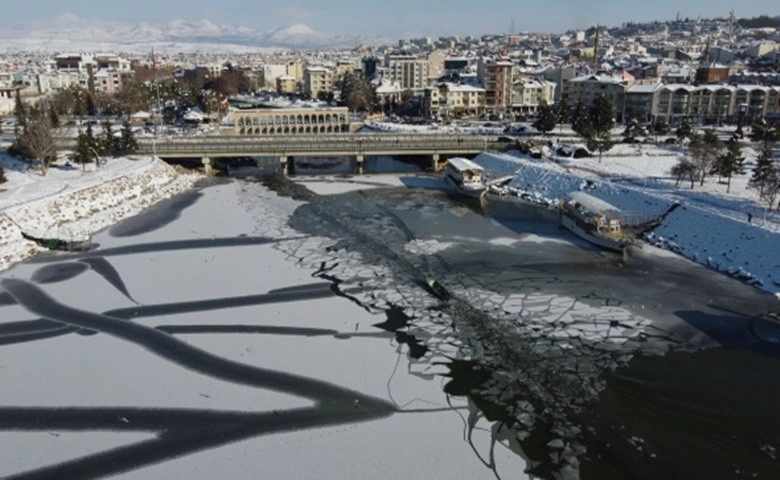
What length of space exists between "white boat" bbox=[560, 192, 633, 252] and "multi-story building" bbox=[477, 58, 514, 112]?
50.5 metres

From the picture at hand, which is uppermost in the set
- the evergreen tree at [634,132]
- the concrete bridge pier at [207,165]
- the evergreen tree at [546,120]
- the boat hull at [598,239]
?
the evergreen tree at [546,120]

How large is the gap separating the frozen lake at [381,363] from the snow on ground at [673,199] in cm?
172

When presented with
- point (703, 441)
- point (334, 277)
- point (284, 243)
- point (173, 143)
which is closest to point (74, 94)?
point (173, 143)

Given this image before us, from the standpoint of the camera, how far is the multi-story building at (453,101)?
75375mm

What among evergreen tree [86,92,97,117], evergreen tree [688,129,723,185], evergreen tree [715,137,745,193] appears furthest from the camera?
evergreen tree [86,92,97,117]

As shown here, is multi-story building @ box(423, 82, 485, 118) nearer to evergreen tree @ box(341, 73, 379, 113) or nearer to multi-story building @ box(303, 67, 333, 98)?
evergreen tree @ box(341, 73, 379, 113)

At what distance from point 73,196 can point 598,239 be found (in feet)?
86.9

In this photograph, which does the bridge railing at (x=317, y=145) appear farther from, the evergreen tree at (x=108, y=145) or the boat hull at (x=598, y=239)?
the boat hull at (x=598, y=239)

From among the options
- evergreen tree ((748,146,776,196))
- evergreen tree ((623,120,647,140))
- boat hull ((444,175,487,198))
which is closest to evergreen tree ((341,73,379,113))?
evergreen tree ((623,120,647,140))

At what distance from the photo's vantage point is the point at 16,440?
12727 mm

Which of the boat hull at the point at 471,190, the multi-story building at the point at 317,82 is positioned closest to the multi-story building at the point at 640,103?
the boat hull at the point at 471,190

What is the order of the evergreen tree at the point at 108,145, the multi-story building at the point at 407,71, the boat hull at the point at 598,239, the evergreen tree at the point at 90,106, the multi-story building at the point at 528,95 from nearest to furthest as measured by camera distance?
the boat hull at the point at 598,239 → the evergreen tree at the point at 108,145 → the evergreen tree at the point at 90,106 → the multi-story building at the point at 528,95 → the multi-story building at the point at 407,71

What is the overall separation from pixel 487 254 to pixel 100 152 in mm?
30806

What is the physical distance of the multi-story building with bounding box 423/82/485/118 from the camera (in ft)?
247
